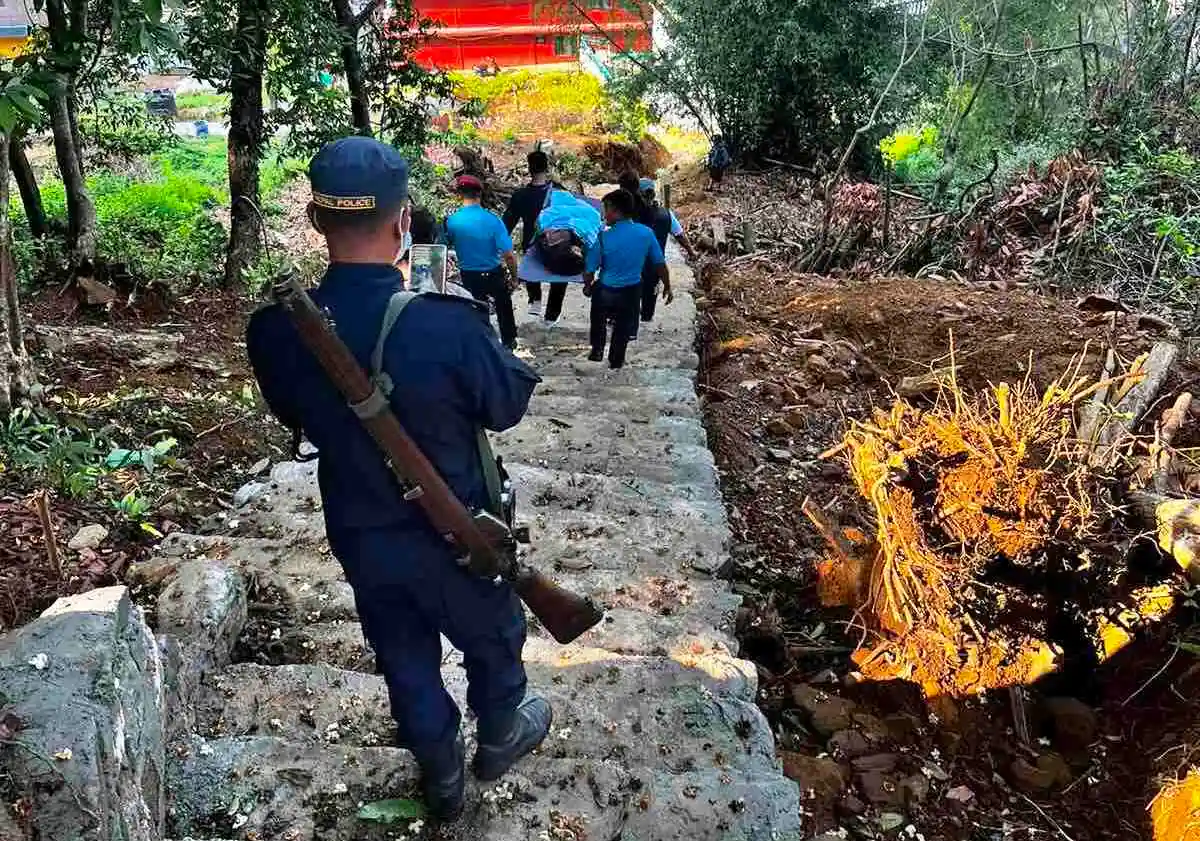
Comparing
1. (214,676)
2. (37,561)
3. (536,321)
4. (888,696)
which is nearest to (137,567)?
(37,561)

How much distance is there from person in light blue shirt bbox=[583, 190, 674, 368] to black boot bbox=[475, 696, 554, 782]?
3.90 meters

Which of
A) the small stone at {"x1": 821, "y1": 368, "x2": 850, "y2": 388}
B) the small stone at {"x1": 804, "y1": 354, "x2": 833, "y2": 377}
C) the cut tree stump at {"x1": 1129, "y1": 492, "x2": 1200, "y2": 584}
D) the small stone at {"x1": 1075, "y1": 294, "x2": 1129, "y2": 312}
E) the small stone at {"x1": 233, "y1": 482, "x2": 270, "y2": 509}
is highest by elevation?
the cut tree stump at {"x1": 1129, "y1": 492, "x2": 1200, "y2": 584}

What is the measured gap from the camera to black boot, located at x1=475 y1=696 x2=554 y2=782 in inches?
90.3

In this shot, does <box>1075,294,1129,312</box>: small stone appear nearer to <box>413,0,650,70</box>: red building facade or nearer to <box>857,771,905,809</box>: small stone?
<box>857,771,905,809</box>: small stone

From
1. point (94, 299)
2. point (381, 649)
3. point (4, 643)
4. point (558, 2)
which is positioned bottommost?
point (94, 299)

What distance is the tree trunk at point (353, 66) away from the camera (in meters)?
7.90

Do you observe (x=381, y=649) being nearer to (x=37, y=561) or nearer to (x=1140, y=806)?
(x=37, y=561)

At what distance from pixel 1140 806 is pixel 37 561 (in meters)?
3.99

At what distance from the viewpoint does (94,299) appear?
685 cm

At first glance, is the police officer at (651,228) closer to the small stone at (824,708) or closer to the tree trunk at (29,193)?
the small stone at (824,708)

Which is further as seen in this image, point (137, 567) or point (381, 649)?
point (137, 567)

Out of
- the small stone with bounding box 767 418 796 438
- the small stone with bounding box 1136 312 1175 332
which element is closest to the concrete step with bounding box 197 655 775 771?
the small stone with bounding box 767 418 796 438

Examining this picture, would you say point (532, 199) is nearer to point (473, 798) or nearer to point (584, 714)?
point (584, 714)

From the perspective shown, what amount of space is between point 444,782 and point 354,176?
4.74 feet
